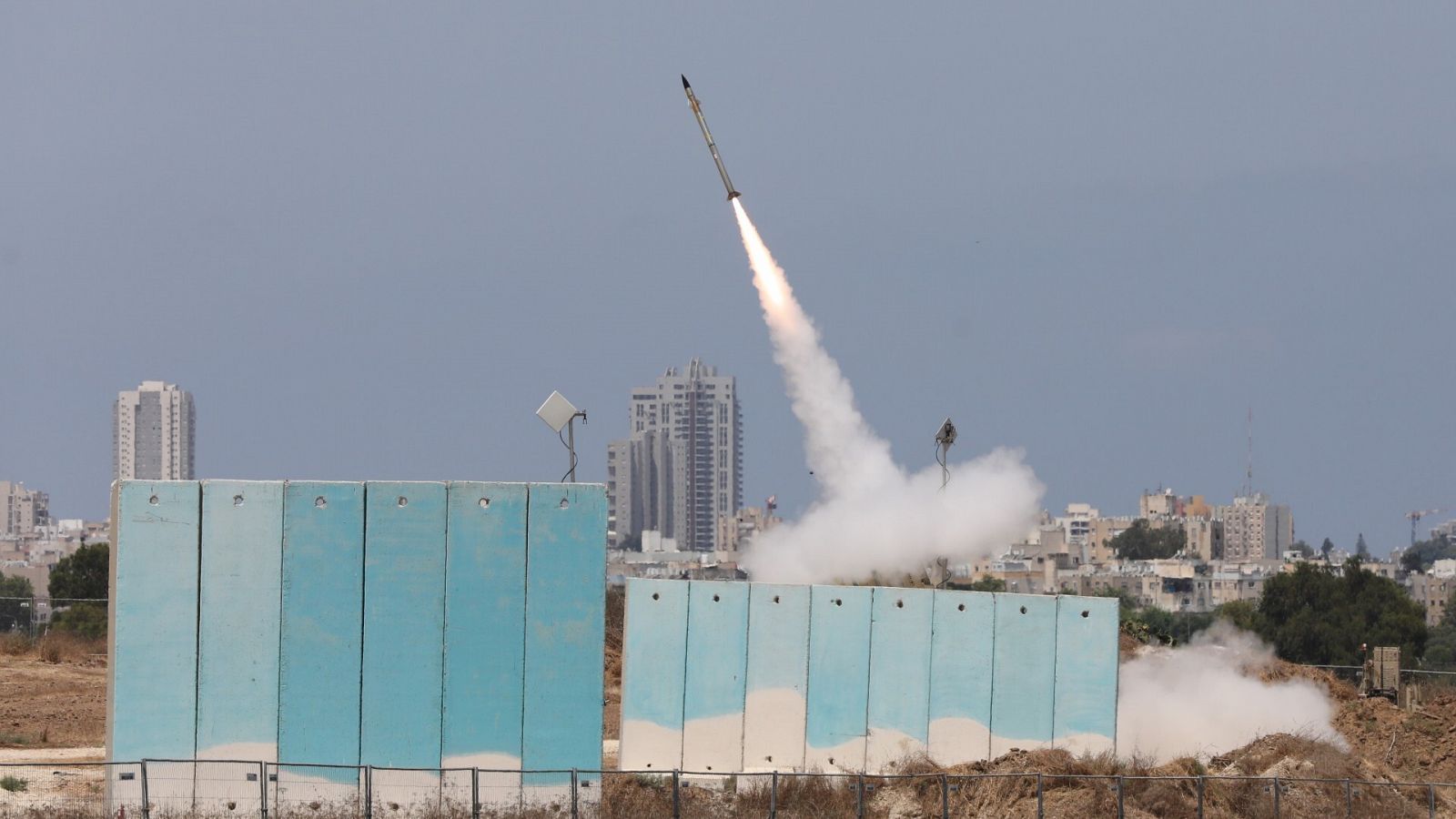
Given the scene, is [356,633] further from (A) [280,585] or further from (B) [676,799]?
(B) [676,799]

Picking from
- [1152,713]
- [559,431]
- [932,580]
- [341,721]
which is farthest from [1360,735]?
[341,721]

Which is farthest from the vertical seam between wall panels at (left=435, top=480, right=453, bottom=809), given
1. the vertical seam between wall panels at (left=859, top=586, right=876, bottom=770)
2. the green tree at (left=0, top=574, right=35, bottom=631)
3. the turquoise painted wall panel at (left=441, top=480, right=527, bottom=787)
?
the green tree at (left=0, top=574, right=35, bottom=631)

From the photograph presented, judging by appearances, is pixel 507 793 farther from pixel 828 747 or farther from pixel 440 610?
pixel 828 747

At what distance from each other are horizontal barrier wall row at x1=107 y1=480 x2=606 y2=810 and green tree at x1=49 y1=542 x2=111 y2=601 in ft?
257

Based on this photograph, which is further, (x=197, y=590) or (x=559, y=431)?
(x=559, y=431)

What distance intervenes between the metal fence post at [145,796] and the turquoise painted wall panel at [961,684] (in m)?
10.5

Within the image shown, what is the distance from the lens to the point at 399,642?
26.7m

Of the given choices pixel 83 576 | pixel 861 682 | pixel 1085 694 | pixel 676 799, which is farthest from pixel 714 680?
pixel 83 576

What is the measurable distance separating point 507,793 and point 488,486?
13.2ft

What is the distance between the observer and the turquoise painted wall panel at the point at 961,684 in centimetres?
2827

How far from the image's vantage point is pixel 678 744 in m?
28.3

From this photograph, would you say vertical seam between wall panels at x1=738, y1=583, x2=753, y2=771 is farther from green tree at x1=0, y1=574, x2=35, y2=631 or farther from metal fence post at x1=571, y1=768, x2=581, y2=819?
green tree at x1=0, y1=574, x2=35, y2=631

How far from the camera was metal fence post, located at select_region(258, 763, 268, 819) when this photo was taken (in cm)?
2585

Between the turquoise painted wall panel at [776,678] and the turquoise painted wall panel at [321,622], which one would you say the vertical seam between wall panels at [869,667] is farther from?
the turquoise painted wall panel at [321,622]
